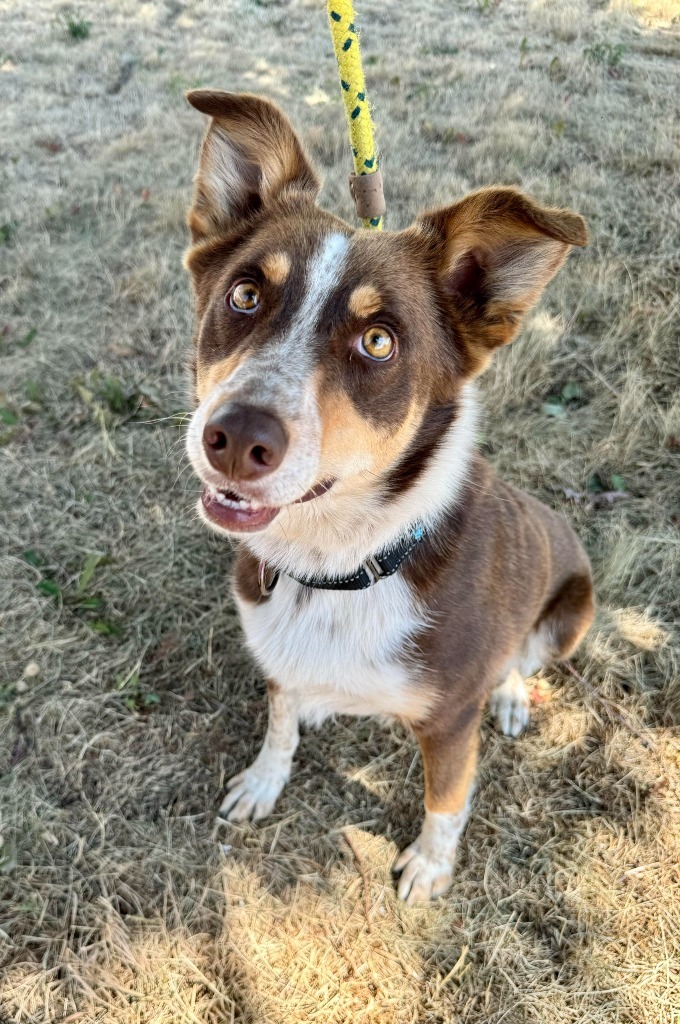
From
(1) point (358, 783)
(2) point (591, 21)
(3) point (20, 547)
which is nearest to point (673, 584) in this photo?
(1) point (358, 783)

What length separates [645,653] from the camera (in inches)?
132

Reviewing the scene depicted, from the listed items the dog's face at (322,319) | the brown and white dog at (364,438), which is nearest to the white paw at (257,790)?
the brown and white dog at (364,438)

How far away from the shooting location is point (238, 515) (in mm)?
1850

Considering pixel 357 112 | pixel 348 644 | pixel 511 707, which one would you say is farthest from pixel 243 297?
pixel 511 707

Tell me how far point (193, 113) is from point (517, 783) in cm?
733

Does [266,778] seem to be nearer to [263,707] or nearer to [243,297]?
[263,707]

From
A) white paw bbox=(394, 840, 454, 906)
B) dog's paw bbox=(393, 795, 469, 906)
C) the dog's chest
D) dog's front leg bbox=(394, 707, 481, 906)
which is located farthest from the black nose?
white paw bbox=(394, 840, 454, 906)

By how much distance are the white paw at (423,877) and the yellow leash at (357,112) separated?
2499 millimetres

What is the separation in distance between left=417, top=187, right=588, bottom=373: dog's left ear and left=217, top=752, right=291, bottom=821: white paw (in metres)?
1.85

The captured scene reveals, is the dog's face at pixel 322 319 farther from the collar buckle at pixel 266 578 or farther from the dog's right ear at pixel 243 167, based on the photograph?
the collar buckle at pixel 266 578

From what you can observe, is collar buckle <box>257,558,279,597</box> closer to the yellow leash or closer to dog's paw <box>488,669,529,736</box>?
dog's paw <box>488,669,529,736</box>

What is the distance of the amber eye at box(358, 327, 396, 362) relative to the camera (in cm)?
194

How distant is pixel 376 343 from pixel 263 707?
193 centimetres

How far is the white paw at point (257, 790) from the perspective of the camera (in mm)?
2852
